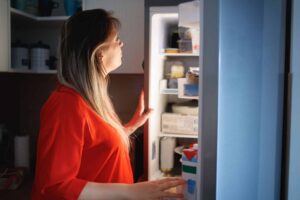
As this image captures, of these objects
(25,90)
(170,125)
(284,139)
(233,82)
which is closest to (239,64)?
(233,82)

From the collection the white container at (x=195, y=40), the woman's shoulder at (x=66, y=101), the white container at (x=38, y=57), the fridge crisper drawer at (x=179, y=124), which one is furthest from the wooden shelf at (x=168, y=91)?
the white container at (x=38, y=57)

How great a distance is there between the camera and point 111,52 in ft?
4.34

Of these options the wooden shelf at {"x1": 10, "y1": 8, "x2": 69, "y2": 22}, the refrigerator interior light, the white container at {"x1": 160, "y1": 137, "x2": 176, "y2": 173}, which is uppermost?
the wooden shelf at {"x1": 10, "y1": 8, "x2": 69, "y2": 22}

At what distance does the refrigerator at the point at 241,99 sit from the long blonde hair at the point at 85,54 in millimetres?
615

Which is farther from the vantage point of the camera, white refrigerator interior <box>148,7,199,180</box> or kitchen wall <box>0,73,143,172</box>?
kitchen wall <box>0,73,143,172</box>

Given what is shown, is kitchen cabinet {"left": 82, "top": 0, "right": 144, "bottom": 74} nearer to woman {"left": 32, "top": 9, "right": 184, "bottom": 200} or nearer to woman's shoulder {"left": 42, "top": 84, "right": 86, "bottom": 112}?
woman {"left": 32, "top": 9, "right": 184, "bottom": 200}

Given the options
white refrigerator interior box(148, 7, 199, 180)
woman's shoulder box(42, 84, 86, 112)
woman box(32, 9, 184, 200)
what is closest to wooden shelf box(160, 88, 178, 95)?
white refrigerator interior box(148, 7, 199, 180)

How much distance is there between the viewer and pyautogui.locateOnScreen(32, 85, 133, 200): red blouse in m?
1.07

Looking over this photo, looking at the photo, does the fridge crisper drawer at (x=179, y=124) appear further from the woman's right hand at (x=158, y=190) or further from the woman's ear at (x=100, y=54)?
the woman's right hand at (x=158, y=190)

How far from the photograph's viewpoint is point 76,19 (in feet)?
4.13

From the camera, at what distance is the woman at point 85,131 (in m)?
1.06

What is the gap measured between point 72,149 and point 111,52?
42 cm

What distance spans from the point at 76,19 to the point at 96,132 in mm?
422

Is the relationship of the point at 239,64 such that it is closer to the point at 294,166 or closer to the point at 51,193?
the point at 294,166
